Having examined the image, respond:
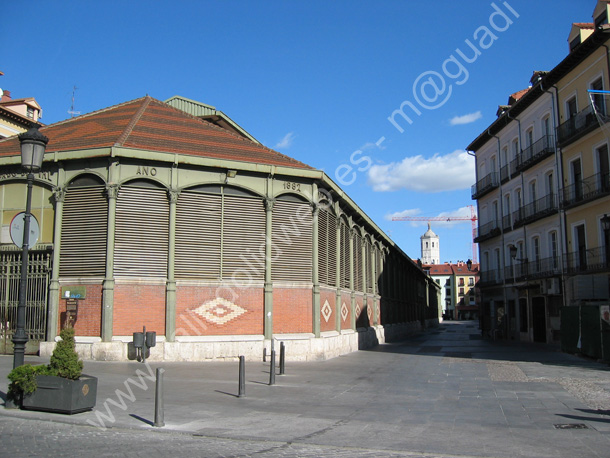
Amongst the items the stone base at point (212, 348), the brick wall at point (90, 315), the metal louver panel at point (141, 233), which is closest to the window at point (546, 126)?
the stone base at point (212, 348)

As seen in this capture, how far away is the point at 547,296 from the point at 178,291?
24.2 metres

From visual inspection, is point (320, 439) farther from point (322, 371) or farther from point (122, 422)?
point (322, 371)

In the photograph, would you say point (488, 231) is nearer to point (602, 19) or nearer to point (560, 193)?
point (560, 193)

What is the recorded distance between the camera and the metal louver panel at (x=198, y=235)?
64.4 ft

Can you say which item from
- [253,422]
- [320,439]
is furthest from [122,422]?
[320,439]

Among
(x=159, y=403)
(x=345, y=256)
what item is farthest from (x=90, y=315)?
(x=345, y=256)

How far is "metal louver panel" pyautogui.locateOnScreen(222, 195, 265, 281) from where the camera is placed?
20.3 m

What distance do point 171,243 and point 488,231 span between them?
32.2 meters

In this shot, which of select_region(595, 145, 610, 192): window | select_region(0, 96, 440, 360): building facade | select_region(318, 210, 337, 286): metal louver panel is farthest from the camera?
select_region(595, 145, 610, 192): window

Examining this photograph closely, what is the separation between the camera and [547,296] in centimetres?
3425

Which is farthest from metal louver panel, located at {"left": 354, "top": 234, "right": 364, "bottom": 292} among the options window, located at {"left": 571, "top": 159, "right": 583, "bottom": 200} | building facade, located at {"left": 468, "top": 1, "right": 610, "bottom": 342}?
window, located at {"left": 571, "top": 159, "right": 583, "bottom": 200}

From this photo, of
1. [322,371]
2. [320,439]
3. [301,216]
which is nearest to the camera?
[320,439]

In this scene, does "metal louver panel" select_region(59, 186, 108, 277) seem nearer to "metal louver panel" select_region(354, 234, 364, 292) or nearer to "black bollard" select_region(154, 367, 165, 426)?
"black bollard" select_region(154, 367, 165, 426)

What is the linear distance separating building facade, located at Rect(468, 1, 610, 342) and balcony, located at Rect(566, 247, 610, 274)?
56 millimetres
